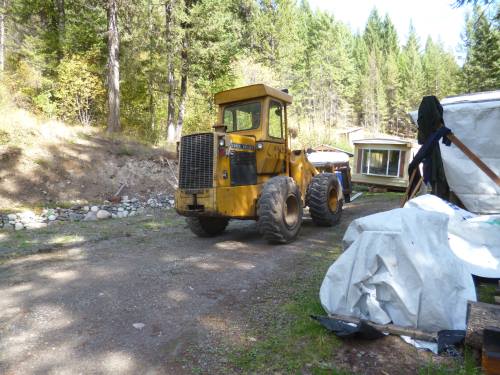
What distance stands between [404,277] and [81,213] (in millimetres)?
9274

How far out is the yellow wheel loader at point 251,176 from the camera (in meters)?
6.32

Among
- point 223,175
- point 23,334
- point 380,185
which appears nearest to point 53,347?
point 23,334

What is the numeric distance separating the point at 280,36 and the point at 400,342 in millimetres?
32233

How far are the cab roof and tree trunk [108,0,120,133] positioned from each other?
10.7 m

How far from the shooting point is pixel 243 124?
7492 millimetres

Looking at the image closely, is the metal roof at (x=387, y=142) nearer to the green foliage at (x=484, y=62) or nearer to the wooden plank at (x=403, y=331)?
the wooden plank at (x=403, y=331)

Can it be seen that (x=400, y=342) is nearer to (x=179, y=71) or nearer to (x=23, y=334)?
(x=23, y=334)

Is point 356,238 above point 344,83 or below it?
below

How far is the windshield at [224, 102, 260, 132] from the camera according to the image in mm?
7320

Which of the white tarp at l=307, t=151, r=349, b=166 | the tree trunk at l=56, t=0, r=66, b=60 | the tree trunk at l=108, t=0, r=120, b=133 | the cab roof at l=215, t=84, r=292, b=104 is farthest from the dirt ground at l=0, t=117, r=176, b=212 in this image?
the tree trunk at l=56, t=0, r=66, b=60

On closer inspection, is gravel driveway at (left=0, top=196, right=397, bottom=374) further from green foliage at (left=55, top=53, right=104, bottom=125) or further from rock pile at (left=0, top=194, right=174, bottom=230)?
green foliage at (left=55, top=53, right=104, bottom=125)

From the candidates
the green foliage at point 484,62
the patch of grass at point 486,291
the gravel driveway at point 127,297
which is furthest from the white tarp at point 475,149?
the green foliage at point 484,62

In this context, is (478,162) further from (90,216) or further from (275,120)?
(90,216)

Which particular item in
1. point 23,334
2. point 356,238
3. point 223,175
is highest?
point 223,175
